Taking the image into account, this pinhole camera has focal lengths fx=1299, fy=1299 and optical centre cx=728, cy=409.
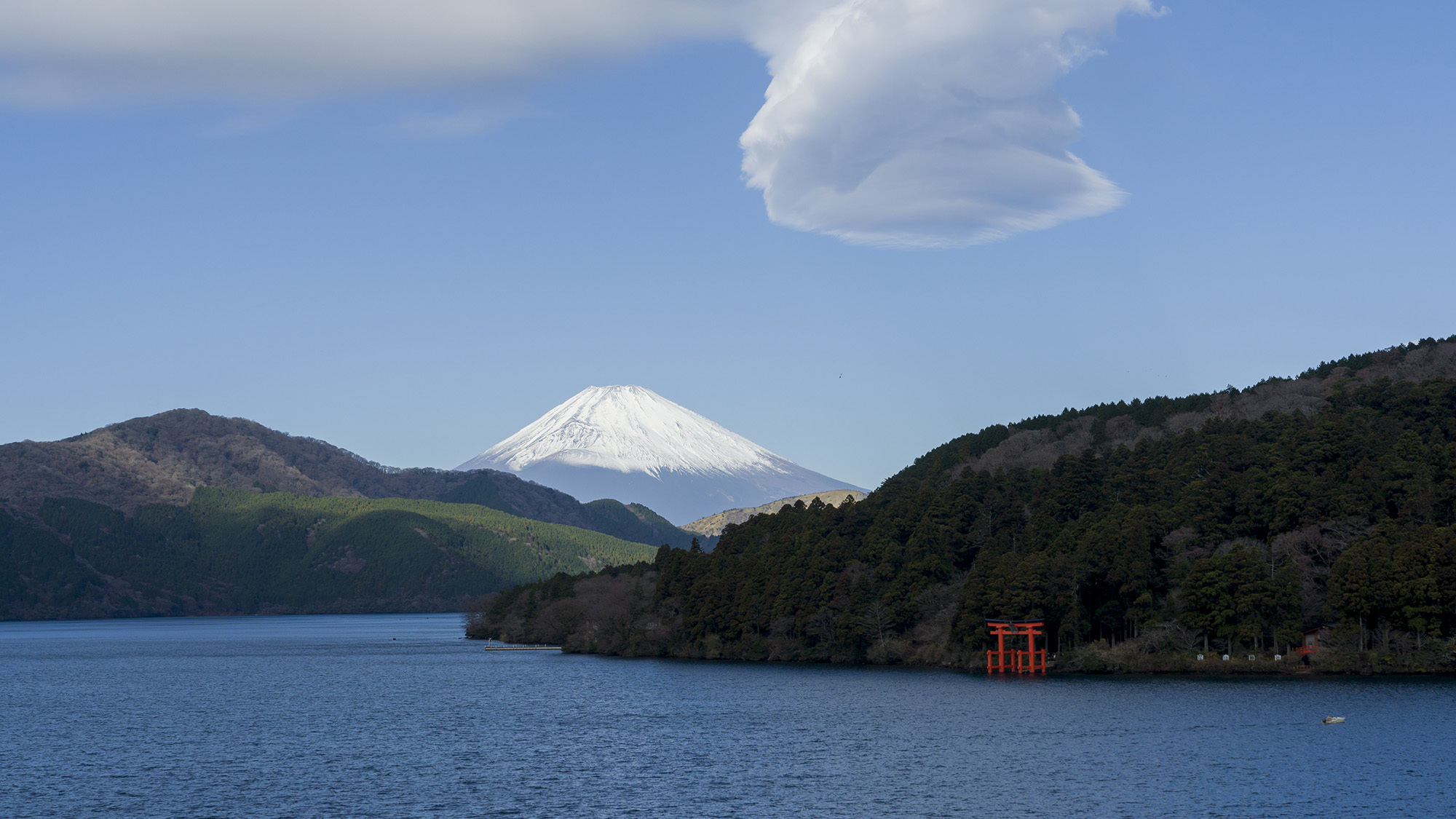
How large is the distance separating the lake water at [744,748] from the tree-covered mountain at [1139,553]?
7.60 metres

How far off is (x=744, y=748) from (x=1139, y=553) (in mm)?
49032

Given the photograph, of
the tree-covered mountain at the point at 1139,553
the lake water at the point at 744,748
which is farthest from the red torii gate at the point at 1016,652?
the lake water at the point at 744,748

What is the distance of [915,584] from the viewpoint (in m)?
114

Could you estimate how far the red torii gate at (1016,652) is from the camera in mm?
100812

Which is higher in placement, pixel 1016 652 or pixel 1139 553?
pixel 1139 553

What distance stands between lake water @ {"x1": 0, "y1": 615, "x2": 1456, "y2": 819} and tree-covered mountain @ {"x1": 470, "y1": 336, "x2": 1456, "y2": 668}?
299 inches

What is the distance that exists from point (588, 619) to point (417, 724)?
74569 millimetres

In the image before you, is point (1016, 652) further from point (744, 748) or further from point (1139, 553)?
point (744, 748)

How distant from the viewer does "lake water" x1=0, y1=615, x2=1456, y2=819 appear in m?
50.3

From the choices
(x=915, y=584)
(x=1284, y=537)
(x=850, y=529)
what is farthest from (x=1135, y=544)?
(x=850, y=529)

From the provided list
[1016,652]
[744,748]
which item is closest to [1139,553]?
[1016,652]

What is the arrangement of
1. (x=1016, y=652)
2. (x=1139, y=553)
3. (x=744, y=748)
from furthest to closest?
(x=1016, y=652) < (x=1139, y=553) < (x=744, y=748)

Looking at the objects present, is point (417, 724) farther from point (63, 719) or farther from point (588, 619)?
point (588, 619)

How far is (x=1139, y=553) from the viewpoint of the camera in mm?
101812
